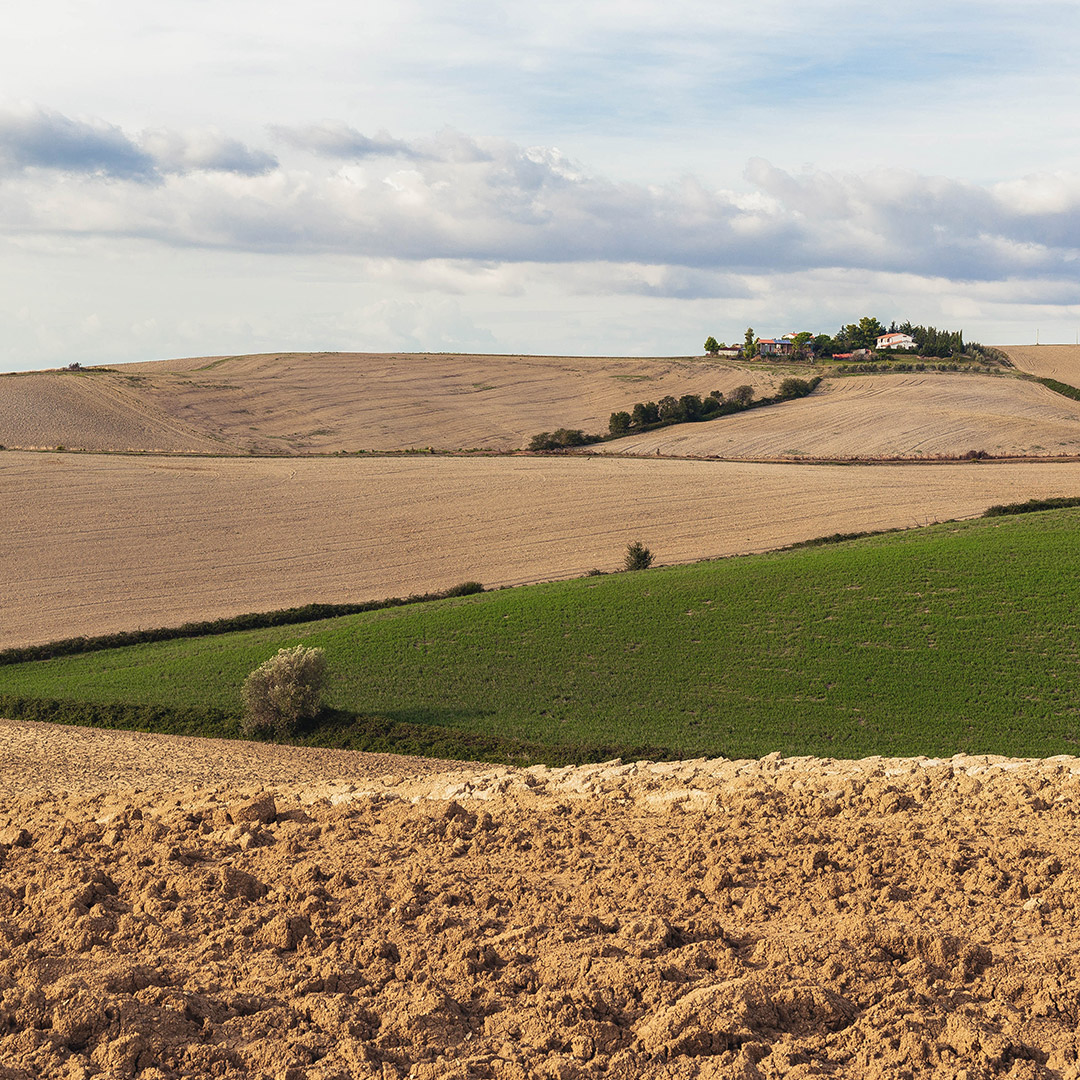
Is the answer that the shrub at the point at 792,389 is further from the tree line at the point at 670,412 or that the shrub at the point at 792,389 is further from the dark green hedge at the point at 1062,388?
the dark green hedge at the point at 1062,388

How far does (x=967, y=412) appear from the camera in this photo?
3383 inches

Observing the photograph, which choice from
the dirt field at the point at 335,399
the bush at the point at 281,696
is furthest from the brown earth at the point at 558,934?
the dirt field at the point at 335,399

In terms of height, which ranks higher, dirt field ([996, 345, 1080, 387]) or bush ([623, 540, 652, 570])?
dirt field ([996, 345, 1080, 387])

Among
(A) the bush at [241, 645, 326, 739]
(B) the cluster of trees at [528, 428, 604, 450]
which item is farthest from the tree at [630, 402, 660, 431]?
(A) the bush at [241, 645, 326, 739]

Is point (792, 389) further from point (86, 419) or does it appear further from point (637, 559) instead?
point (86, 419)

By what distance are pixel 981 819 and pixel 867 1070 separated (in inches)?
246

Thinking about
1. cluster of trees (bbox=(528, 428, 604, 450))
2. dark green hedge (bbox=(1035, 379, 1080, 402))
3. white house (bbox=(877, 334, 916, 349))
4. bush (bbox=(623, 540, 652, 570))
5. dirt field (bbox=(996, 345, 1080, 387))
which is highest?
white house (bbox=(877, 334, 916, 349))

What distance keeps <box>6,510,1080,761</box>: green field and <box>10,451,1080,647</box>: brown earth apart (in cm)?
667

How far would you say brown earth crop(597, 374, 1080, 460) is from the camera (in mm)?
74438

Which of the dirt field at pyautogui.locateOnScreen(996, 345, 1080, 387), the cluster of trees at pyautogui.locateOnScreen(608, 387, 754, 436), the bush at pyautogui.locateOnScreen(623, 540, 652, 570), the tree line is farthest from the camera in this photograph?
the dirt field at pyautogui.locateOnScreen(996, 345, 1080, 387)

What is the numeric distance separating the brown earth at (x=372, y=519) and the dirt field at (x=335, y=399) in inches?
651

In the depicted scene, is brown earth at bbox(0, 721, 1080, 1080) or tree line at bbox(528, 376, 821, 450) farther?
tree line at bbox(528, 376, 821, 450)

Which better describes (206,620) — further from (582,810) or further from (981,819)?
(981,819)

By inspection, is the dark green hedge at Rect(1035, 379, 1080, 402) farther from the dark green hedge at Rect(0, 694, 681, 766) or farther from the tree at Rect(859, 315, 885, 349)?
the dark green hedge at Rect(0, 694, 681, 766)
